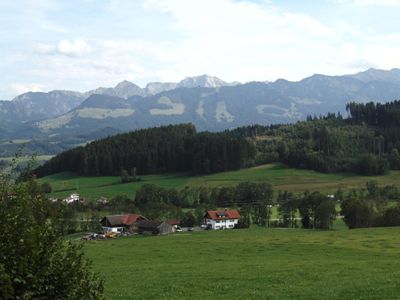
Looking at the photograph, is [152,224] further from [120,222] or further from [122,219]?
[122,219]

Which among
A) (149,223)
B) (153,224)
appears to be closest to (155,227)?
(153,224)

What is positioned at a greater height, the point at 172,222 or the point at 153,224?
the point at 153,224

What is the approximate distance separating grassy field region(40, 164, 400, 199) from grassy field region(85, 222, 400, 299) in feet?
334

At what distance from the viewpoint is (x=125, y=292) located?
27.0 m

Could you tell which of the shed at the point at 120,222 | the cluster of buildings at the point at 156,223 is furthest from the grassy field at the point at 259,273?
the shed at the point at 120,222

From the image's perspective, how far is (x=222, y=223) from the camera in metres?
120

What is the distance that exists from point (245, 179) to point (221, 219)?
190ft

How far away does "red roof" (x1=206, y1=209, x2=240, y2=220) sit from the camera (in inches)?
4756

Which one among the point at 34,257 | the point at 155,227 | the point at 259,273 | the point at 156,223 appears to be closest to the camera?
the point at 34,257

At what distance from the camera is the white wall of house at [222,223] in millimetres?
116450

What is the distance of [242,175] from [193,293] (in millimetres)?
162910

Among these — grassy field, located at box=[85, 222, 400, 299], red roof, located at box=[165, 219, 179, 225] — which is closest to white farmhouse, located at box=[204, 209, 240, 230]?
red roof, located at box=[165, 219, 179, 225]

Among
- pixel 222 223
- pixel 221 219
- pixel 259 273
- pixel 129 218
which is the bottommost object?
pixel 222 223

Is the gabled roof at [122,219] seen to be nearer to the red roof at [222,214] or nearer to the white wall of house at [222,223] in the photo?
the red roof at [222,214]
